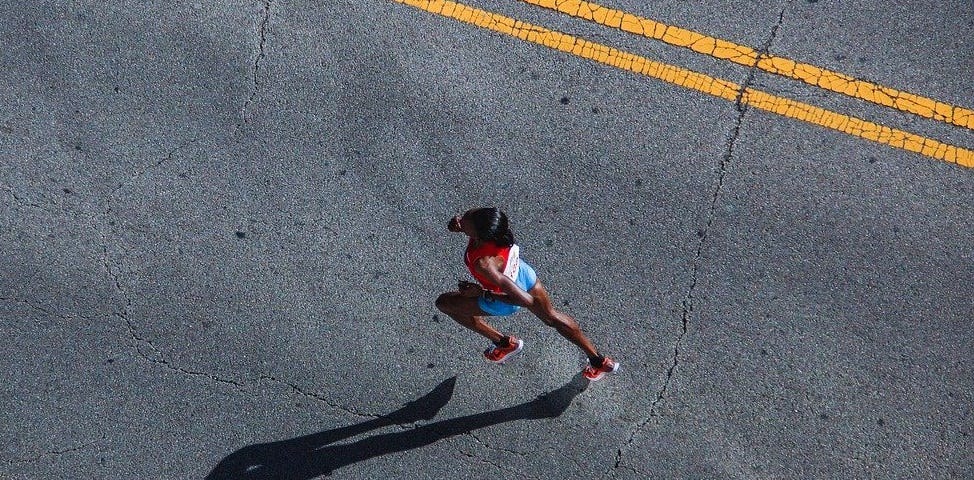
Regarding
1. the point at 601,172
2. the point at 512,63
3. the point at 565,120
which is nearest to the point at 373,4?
the point at 512,63

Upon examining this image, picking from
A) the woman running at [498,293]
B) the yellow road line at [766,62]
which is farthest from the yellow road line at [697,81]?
the woman running at [498,293]

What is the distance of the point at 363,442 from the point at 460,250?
4.46 feet

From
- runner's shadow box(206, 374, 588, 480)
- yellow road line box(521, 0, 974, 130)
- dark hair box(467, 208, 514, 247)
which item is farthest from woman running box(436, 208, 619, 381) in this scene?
yellow road line box(521, 0, 974, 130)

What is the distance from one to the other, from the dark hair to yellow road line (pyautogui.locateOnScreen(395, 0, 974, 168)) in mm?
1901

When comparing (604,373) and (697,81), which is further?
(697,81)

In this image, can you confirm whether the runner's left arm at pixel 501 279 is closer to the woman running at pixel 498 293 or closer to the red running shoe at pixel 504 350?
the woman running at pixel 498 293

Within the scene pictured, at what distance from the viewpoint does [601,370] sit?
5.25 m

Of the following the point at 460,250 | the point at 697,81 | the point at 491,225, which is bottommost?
the point at 460,250

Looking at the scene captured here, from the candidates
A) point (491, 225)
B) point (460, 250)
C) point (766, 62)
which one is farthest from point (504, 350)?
point (766, 62)

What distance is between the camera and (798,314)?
5348mm

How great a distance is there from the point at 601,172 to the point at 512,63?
977 mm

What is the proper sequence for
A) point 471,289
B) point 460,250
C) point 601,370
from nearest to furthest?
1. point 471,289
2. point 601,370
3. point 460,250

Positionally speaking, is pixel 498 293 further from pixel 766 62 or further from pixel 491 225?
pixel 766 62

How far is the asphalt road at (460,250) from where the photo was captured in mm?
5297
